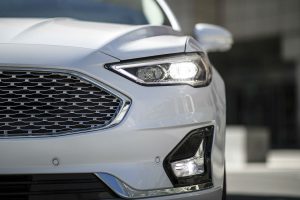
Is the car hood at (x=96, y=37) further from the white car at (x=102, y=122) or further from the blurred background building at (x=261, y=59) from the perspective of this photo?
the blurred background building at (x=261, y=59)

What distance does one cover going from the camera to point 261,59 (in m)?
31.5

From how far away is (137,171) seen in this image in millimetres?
2766

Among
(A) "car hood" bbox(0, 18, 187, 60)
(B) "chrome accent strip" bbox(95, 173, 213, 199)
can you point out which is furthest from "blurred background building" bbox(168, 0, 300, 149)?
(B) "chrome accent strip" bbox(95, 173, 213, 199)

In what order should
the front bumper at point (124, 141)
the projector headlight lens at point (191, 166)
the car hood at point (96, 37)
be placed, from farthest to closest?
the car hood at point (96, 37)
the projector headlight lens at point (191, 166)
the front bumper at point (124, 141)

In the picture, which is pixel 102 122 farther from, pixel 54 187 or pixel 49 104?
pixel 54 187

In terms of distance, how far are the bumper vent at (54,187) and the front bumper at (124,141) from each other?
0.12 feet

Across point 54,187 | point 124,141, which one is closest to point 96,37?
point 124,141

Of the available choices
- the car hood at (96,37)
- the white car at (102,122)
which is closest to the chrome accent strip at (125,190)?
the white car at (102,122)

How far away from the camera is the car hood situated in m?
2.96

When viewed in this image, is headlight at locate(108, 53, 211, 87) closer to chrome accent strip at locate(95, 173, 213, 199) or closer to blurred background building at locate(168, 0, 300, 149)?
chrome accent strip at locate(95, 173, 213, 199)

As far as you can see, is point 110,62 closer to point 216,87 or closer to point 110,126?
point 110,126

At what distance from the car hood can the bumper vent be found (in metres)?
0.63

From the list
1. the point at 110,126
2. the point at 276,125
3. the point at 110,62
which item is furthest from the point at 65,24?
the point at 276,125

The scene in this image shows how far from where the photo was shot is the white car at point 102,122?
2.72 meters
